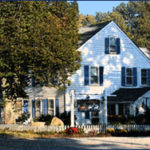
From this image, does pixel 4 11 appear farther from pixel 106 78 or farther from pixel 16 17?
pixel 106 78

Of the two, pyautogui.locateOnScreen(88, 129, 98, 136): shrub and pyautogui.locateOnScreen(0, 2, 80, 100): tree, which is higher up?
pyautogui.locateOnScreen(0, 2, 80, 100): tree

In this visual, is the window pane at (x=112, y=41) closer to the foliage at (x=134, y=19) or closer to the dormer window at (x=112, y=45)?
the dormer window at (x=112, y=45)

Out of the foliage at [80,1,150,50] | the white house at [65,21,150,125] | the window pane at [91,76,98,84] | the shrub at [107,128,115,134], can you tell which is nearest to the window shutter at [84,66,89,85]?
the white house at [65,21,150,125]

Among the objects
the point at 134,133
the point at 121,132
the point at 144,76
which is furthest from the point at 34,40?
the point at 144,76

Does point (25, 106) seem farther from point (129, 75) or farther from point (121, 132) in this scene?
point (121, 132)

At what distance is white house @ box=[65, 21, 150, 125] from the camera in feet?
136

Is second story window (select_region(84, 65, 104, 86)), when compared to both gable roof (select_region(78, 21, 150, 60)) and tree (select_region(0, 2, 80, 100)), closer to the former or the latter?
gable roof (select_region(78, 21, 150, 60))

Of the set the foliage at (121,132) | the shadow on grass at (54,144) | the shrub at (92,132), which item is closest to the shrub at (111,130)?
the foliage at (121,132)

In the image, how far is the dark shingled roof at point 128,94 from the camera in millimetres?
40812

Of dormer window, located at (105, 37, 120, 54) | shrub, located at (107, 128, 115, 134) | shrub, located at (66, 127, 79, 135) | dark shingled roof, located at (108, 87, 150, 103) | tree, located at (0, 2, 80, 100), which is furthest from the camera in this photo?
dormer window, located at (105, 37, 120, 54)

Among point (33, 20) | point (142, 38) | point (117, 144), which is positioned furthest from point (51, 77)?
point (142, 38)

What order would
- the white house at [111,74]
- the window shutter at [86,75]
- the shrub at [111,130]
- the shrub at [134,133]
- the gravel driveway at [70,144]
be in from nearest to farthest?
1. the gravel driveway at [70,144]
2. the shrub at [134,133]
3. the shrub at [111,130]
4. the white house at [111,74]
5. the window shutter at [86,75]

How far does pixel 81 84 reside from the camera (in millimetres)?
41906


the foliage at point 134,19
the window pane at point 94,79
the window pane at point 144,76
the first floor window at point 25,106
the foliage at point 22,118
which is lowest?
the foliage at point 22,118
